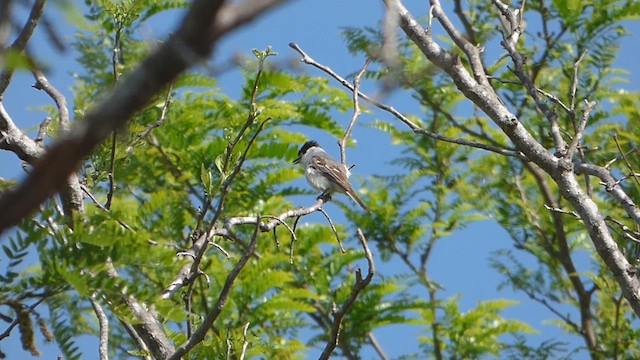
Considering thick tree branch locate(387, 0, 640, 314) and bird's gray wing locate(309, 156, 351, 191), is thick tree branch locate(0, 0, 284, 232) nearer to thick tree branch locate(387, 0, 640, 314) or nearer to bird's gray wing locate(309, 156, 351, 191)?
thick tree branch locate(387, 0, 640, 314)

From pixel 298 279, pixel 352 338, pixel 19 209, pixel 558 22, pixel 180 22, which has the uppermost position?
pixel 558 22

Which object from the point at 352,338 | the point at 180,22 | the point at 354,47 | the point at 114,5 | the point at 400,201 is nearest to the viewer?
the point at 180,22

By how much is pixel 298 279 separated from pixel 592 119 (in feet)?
9.44

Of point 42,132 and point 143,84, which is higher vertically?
point 42,132

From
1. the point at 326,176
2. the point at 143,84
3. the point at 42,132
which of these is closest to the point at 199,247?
the point at 42,132

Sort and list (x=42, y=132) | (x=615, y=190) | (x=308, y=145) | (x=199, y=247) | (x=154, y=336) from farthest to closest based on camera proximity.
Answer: (x=308, y=145)
(x=615, y=190)
(x=42, y=132)
(x=199, y=247)
(x=154, y=336)

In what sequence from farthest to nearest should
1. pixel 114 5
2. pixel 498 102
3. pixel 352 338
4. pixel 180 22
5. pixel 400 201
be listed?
pixel 400 201 < pixel 352 338 < pixel 498 102 < pixel 114 5 < pixel 180 22

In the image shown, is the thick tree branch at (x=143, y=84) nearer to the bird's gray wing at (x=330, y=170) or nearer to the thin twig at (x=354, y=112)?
the thin twig at (x=354, y=112)

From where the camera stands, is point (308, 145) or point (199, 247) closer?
point (199, 247)

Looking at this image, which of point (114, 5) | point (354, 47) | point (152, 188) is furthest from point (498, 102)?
point (152, 188)

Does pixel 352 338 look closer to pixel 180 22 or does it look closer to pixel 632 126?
pixel 632 126

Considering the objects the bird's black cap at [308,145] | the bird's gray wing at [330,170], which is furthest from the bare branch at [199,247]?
the bird's black cap at [308,145]

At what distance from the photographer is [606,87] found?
326 inches

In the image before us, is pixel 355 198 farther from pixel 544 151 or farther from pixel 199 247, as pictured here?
pixel 199 247
